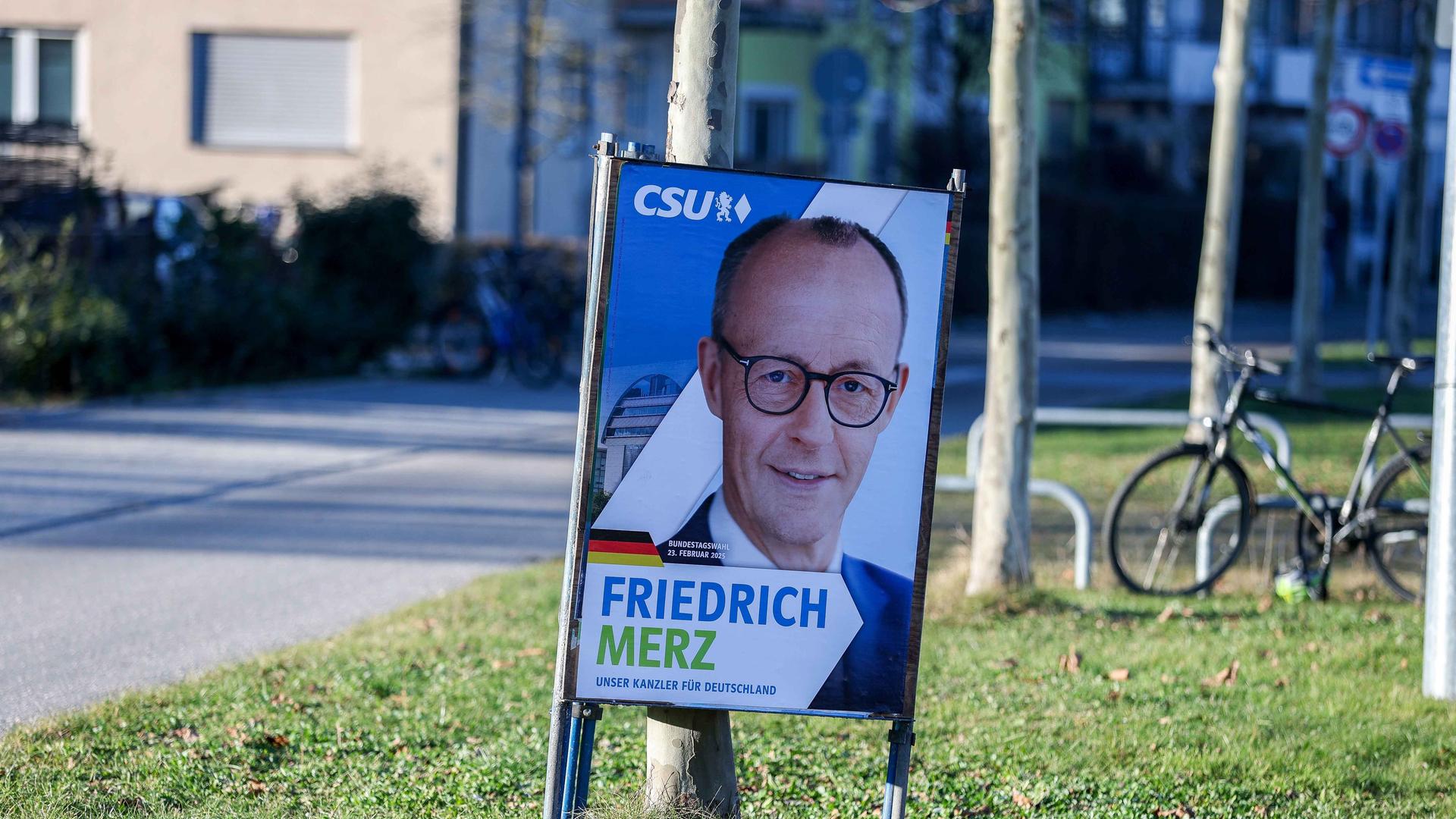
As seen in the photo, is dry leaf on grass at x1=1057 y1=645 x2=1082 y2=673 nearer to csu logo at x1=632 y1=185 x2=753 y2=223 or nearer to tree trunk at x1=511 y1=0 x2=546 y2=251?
csu logo at x1=632 y1=185 x2=753 y2=223

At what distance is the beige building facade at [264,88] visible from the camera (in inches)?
1016

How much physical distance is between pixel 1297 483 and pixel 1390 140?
11.2 meters

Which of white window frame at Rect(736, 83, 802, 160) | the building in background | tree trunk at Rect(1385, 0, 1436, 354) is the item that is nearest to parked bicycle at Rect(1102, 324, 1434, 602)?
tree trunk at Rect(1385, 0, 1436, 354)

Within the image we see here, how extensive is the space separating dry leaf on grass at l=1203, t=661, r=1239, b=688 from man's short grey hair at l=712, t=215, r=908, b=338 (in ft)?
9.09

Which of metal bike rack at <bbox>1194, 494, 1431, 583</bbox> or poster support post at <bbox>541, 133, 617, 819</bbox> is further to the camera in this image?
metal bike rack at <bbox>1194, 494, 1431, 583</bbox>

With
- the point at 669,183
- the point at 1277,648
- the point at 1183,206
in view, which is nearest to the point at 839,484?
the point at 669,183

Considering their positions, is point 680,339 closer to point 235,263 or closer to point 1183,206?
point 235,263

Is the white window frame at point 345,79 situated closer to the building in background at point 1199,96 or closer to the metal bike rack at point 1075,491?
the metal bike rack at point 1075,491

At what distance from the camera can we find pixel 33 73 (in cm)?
2712

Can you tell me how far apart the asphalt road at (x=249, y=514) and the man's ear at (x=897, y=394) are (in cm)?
312

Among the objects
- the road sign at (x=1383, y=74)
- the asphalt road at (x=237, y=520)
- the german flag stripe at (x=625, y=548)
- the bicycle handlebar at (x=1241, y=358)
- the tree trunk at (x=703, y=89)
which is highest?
the road sign at (x=1383, y=74)

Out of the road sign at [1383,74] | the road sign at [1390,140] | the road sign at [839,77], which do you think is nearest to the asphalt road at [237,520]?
the road sign at [839,77]

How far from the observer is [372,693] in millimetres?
5715

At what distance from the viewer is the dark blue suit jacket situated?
3865mm
